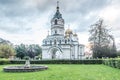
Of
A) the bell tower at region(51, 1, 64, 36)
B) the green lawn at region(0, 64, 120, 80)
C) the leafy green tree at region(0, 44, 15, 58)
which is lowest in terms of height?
the green lawn at region(0, 64, 120, 80)

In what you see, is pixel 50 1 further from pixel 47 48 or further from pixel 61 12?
pixel 61 12

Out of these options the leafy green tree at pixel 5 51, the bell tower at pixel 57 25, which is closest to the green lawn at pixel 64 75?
the leafy green tree at pixel 5 51

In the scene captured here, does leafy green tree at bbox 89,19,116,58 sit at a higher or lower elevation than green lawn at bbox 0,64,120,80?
higher

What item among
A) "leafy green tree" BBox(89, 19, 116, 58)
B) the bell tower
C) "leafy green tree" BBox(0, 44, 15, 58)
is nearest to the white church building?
the bell tower

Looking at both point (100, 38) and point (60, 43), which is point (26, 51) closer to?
point (60, 43)

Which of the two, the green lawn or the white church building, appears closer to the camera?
the green lawn

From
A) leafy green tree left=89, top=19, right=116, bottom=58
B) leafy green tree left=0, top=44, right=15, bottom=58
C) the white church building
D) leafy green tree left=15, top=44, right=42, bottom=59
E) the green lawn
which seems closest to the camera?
the green lawn

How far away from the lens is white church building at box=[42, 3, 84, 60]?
60.9 m

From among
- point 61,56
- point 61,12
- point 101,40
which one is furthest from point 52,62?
point 61,12

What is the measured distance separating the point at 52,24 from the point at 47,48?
899cm

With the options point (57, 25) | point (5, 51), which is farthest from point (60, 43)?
point (5, 51)

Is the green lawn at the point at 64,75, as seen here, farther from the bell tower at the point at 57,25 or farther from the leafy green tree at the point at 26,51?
the leafy green tree at the point at 26,51

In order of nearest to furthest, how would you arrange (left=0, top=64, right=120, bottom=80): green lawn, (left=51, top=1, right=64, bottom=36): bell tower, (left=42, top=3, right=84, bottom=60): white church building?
(left=0, top=64, right=120, bottom=80): green lawn
(left=42, top=3, right=84, bottom=60): white church building
(left=51, top=1, right=64, bottom=36): bell tower

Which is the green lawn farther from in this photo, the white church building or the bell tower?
the bell tower
